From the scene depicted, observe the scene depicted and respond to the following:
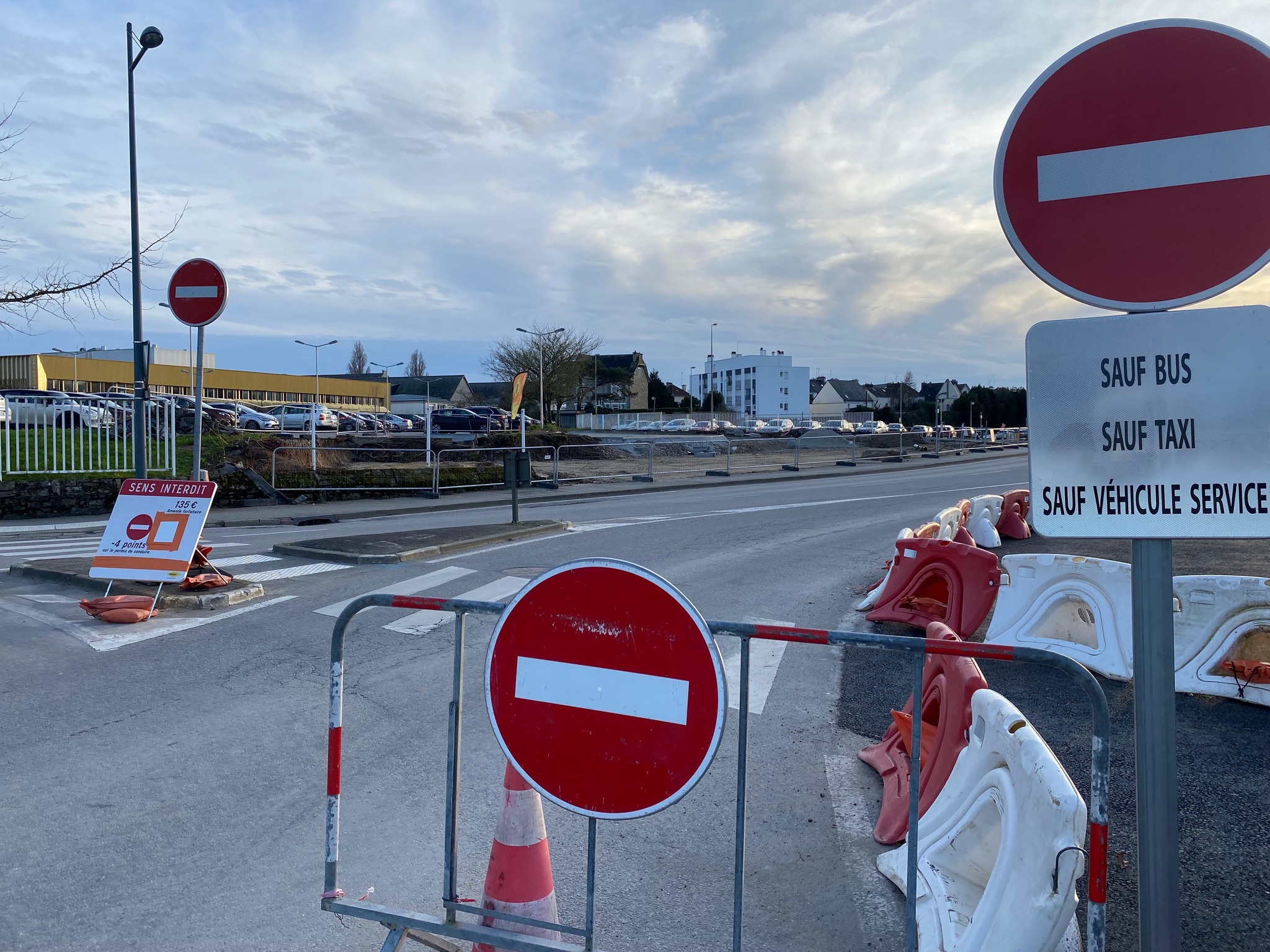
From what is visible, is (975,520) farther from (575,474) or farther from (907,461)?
(907,461)

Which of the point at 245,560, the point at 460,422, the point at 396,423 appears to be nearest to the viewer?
the point at 245,560

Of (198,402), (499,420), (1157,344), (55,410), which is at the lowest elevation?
(1157,344)

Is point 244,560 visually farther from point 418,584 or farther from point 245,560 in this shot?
point 418,584

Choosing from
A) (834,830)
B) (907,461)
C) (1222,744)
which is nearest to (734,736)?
(834,830)

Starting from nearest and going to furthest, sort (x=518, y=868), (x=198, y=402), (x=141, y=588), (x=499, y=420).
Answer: (x=518, y=868) → (x=198, y=402) → (x=141, y=588) → (x=499, y=420)

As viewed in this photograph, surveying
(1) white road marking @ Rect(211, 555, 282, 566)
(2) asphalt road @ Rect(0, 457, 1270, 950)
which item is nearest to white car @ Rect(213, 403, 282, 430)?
(1) white road marking @ Rect(211, 555, 282, 566)

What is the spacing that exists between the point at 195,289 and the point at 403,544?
466 cm

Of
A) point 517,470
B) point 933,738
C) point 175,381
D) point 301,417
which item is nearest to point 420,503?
point 517,470

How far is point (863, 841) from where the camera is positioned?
391 centimetres

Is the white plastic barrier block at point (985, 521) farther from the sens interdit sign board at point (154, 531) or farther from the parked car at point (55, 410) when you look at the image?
the parked car at point (55, 410)

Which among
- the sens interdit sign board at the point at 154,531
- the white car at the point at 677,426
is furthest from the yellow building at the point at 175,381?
the sens interdit sign board at the point at 154,531

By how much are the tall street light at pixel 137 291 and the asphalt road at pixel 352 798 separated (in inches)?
165

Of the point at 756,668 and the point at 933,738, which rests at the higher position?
the point at 933,738

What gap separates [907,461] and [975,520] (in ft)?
95.4
